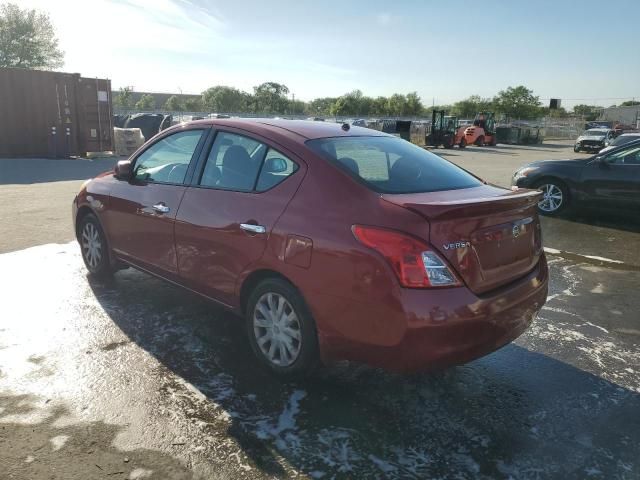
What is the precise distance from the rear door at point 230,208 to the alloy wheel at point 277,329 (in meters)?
0.28

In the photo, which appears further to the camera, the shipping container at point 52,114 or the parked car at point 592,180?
the shipping container at point 52,114

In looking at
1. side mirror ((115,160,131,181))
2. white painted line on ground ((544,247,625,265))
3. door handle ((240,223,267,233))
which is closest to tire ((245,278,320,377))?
door handle ((240,223,267,233))

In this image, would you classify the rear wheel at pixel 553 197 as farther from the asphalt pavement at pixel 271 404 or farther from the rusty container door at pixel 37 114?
the rusty container door at pixel 37 114

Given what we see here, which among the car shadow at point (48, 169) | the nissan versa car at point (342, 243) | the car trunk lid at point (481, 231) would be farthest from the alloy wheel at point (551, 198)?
the car shadow at point (48, 169)

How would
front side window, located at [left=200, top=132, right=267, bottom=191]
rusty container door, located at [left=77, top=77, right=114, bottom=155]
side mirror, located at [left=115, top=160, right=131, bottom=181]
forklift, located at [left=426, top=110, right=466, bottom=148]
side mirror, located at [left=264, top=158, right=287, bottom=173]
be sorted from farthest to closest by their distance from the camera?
1. forklift, located at [left=426, top=110, right=466, bottom=148]
2. rusty container door, located at [left=77, top=77, right=114, bottom=155]
3. side mirror, located at [left=115, top=160, right=131, bottom=181]
4. front side window, located at [left=200, top=132, right=267, bottom=191]
5. side mirror, located at [left=264, top=158, right=287, bottom=173]

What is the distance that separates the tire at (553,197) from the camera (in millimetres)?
8977

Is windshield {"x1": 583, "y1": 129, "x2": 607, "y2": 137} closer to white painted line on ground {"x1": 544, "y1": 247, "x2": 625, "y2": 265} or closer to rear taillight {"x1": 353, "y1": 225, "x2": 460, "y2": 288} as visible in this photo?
white painted line on ground {"x1": 544, "y1": 247, "x2": 625, "y2": 265}

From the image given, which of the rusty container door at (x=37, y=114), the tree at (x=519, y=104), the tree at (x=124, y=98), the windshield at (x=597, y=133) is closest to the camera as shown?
the rusty container door at (x=37, y=114)

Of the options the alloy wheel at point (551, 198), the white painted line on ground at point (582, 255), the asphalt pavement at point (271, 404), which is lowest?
the asphalt pavement at point (271, 404)

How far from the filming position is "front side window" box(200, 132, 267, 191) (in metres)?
3.46

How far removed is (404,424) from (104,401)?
1.75 metres

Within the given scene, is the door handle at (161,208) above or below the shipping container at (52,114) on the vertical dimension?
below

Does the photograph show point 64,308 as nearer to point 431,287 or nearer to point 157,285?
point 157,285

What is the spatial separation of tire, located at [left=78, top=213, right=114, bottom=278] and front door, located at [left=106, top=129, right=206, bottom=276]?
23cm
